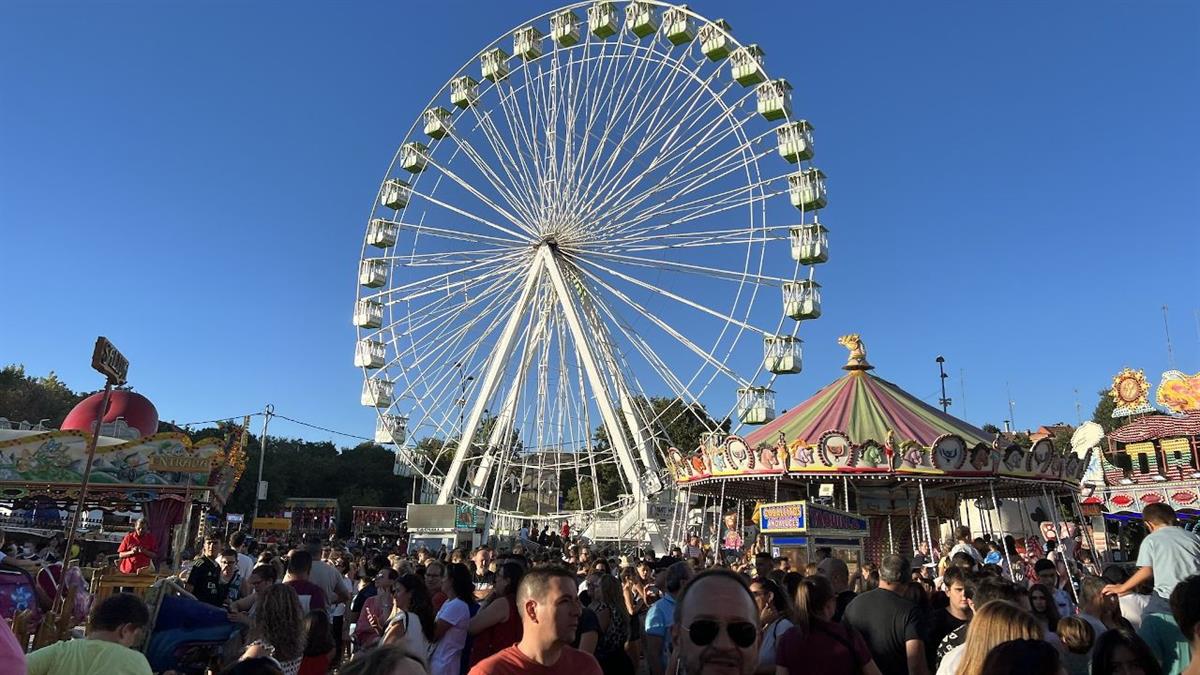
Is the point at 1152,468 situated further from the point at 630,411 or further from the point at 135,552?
the point at 135,552

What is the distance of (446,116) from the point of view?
2658 centimetres

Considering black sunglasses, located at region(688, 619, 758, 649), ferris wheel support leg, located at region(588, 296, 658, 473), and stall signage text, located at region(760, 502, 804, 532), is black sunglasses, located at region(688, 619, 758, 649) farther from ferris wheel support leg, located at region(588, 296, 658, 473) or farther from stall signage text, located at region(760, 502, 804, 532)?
ferris wheel support leg, located at region(588, 296, 658, 473)

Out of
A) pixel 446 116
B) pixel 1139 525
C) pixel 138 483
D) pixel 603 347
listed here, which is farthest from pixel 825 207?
pixel 1139 525

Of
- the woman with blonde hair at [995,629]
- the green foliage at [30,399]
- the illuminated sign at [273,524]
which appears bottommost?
the woman with blonde hair at [995,629]

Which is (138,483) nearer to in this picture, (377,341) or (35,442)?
(35,442)

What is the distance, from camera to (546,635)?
9.23 ft

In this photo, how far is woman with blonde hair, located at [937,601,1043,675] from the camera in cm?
277

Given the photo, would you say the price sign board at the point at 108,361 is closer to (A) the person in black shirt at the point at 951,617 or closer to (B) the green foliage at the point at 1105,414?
(A) the person in black shirt at the point at 951,617

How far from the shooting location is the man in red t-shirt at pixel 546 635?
275 centimetres

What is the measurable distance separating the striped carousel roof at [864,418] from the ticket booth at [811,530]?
4.58 m

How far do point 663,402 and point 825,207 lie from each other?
29574 millimetres

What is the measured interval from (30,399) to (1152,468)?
192ft

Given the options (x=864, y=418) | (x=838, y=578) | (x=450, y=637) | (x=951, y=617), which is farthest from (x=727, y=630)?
(x=864, y=418)

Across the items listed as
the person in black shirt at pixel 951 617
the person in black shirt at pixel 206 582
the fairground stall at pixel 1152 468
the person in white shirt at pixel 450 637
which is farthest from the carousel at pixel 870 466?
the fairground stall at pixel 1152 468
